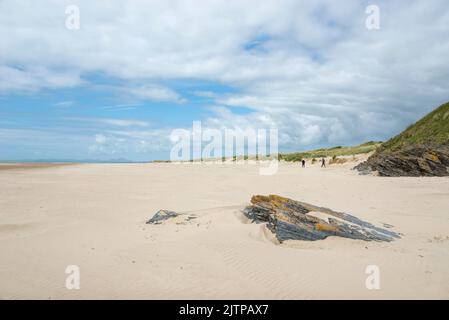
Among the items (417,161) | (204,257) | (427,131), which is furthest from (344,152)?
(204,257)

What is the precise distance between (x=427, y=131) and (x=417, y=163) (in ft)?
41.7

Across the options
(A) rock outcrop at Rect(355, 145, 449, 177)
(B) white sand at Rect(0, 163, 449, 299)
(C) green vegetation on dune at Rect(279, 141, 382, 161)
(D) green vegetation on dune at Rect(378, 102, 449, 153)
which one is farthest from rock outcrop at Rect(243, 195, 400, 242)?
(C) green vegetation on dune at Rect(279, 141, 382, 161)

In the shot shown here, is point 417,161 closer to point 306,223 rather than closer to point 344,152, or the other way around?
point 306,223

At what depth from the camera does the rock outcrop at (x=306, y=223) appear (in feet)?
30.9

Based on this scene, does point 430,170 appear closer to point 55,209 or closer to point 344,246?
point 344,246

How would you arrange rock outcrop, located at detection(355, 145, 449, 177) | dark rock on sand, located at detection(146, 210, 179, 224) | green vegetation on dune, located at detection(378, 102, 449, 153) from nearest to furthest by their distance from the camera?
dark rock on sand, located at detection(146, 210, 179, 224)
rock outcrop, located at detection(355, 145, 449, 177)
green vegetation on dune, located at detection(378, 102, 449, 153)

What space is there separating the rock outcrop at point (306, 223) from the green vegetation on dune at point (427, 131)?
25046 mm

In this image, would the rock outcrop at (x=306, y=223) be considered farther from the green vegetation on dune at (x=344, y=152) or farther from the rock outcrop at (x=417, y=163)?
the green vegetation on dune at (x=344, y=152)

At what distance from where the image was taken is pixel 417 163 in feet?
85.9

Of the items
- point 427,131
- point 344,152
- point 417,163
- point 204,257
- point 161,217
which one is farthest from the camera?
point 344,152

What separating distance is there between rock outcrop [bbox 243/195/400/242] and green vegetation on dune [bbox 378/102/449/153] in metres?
25.0

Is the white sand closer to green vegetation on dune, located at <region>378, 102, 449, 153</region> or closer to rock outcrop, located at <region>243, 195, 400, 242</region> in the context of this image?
rock outcrop, located at <region>243, 195, 400, 242</region>

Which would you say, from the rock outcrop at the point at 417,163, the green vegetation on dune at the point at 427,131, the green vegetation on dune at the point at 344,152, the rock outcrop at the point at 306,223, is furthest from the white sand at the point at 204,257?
the green vegetation on dune at the point at 344,152

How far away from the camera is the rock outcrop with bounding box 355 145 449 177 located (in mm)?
25500
